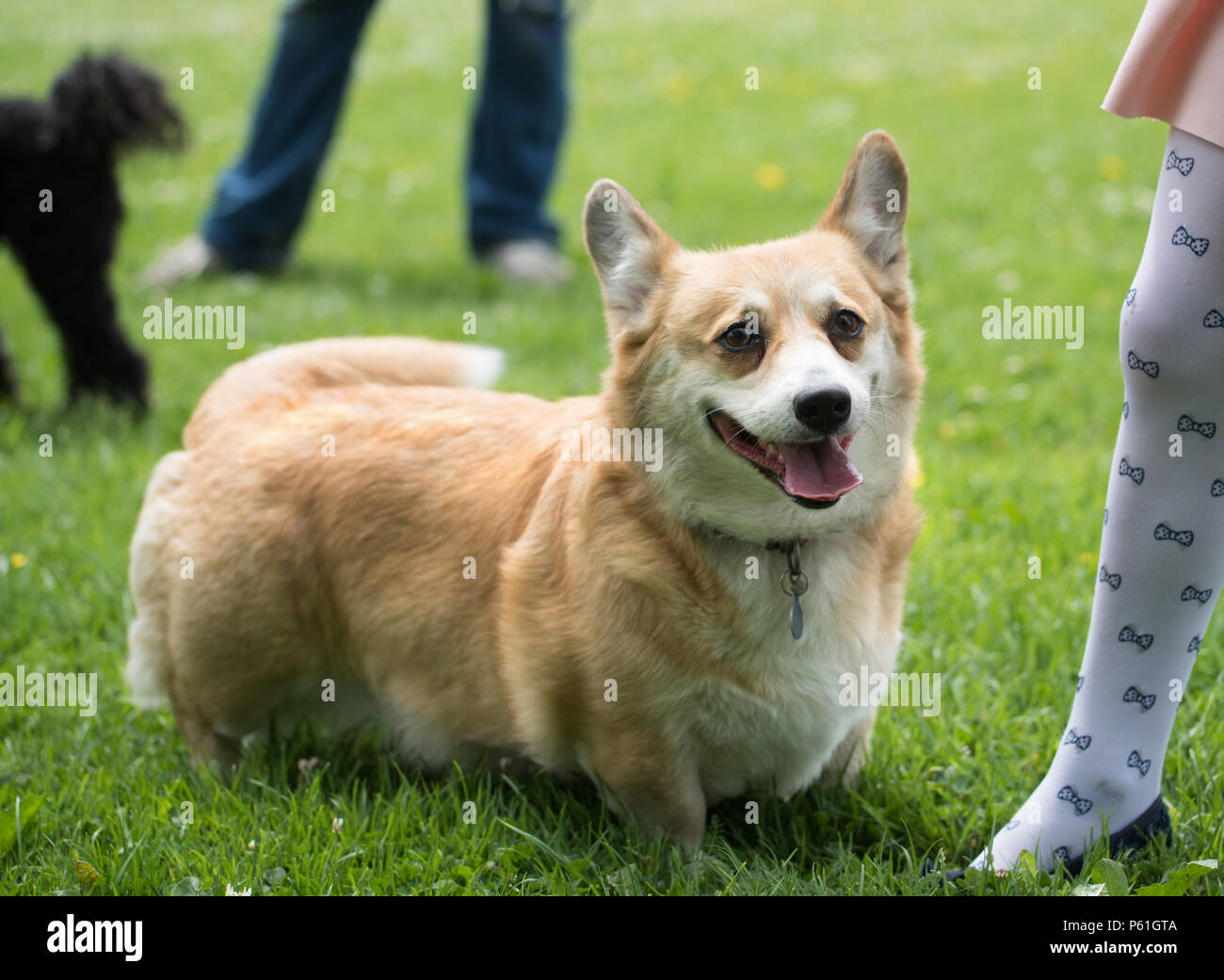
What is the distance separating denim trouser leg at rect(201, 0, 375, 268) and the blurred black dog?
134 centimetres

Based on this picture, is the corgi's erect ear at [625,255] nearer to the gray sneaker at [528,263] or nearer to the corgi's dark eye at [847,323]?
the corgi's dark eye at [847,323]

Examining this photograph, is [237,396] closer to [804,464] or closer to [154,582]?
[154,582]

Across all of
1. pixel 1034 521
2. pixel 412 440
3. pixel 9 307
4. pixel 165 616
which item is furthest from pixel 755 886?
pixel 9 307

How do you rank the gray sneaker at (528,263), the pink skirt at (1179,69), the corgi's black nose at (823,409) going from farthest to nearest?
1. the gray sneaker at (528,263)
2. the corgi's black nose at (823,409)
3. the pink skirt at (1179,69)

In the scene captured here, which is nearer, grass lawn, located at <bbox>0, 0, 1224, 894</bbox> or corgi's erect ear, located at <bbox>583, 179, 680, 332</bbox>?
grass lawn, located at <bbox>0, 0, 1224, 894</bbox>

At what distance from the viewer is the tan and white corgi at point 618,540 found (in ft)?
7.43

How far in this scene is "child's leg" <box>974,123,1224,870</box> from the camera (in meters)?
1.84

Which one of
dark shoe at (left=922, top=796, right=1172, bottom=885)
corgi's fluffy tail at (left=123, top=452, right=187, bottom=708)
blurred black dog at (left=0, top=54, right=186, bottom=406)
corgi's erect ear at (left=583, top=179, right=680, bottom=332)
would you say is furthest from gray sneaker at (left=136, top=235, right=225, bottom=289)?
dark shoe at (left=922, top=796, right=1172, bottom=885)

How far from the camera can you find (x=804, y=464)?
2.23m

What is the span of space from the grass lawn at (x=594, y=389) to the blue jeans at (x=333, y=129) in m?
0.32

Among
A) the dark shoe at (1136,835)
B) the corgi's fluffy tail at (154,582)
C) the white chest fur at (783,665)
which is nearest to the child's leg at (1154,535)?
the dark shoe at (1136,835)

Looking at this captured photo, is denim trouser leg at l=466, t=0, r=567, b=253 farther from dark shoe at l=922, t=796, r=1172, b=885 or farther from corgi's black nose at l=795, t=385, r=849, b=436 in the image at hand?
dark shoe at l=922, t=796, r=1172, b=885
